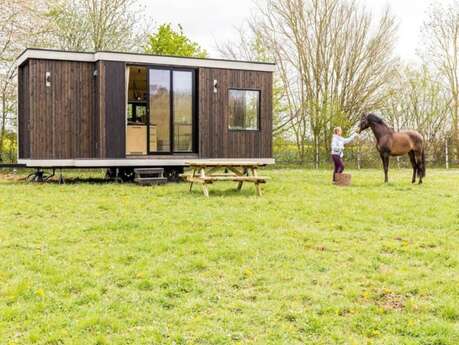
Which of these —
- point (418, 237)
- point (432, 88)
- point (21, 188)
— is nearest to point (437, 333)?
point (418, 237)

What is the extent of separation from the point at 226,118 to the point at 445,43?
14.5 meters

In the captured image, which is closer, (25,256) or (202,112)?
(25,256)

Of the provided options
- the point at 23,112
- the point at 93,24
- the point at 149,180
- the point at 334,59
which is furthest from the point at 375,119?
the point at 93,24

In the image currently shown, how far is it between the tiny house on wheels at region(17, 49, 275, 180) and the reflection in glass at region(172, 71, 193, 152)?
2 centimetres

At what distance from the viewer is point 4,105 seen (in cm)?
1886

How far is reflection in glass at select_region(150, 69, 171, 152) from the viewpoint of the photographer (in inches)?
507

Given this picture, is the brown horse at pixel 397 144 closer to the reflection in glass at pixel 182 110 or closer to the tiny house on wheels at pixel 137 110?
the tiny house on wheels at pixel 137 110

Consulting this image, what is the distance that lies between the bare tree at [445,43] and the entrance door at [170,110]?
14222mm

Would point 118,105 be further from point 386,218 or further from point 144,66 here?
point 386,218

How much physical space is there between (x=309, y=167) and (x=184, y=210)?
13818 millimetres

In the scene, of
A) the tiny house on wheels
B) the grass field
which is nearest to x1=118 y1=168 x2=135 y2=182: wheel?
the tiny house on wheels

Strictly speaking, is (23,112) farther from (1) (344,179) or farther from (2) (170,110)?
(1) (344,179)

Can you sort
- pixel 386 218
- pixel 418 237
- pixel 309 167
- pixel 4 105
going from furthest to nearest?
pixel 309 167 < pixel 4 105 < pixel 386 218 < pixel 418 237

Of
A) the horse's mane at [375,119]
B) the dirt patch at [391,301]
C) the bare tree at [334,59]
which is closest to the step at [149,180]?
the horse's mane at [375,119]
